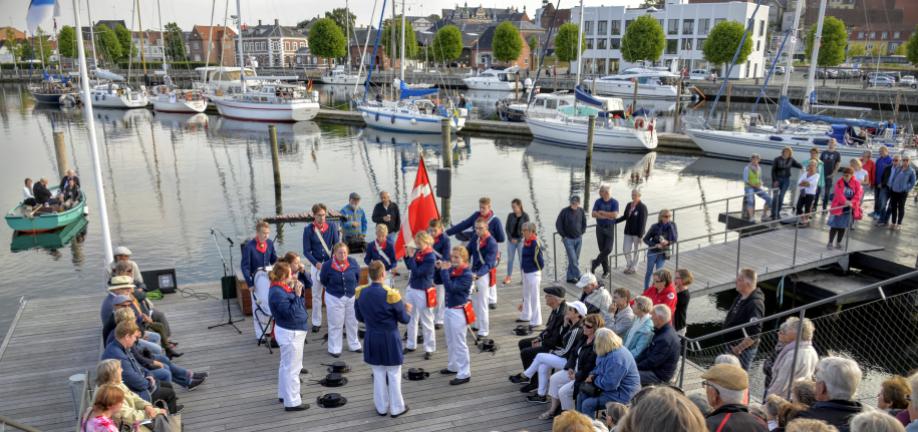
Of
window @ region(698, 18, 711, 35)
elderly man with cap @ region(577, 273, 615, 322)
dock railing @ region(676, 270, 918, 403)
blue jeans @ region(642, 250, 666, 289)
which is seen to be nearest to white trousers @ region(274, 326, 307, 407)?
elderly man with cap @ region(577, 273, 615, 322)

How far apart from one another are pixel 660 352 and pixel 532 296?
129 inches

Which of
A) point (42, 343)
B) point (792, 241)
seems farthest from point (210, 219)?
point (792, 241)

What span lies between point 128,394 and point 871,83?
70.6 meters

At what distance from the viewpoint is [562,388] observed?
7.08 meters

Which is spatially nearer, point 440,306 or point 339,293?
point 339,293

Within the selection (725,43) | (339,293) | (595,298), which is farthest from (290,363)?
(725,43)

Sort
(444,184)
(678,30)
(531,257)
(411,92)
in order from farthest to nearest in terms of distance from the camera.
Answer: (678,30)
(411,92)
(444,184)
(531,257)

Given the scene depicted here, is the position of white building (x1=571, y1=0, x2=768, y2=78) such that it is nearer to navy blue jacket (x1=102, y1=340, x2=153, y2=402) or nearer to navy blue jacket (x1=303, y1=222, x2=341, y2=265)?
navy blue jacket (x1=303, y1=222, x2=341, y2=265)

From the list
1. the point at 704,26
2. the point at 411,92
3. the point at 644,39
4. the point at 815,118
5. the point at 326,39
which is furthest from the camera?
the point at 326,39

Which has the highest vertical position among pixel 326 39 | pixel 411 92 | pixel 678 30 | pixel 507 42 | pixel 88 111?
pixel 326 39

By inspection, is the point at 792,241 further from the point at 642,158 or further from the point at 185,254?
the point at 642,158

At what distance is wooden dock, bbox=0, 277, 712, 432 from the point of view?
24.6 ft

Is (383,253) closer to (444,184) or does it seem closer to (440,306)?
(440,306)

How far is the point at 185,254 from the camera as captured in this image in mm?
18828
